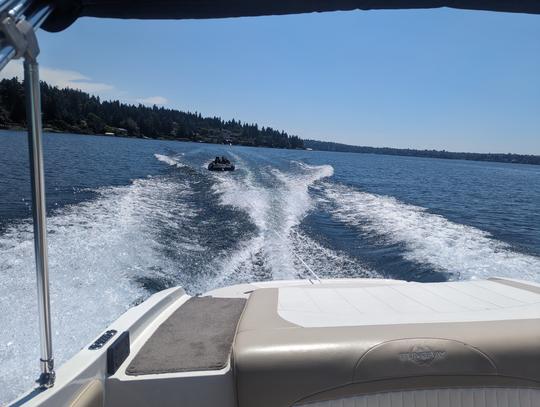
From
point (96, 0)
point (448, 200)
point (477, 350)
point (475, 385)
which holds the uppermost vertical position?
point (96, 0)

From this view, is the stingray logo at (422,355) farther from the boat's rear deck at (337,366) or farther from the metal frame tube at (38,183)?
the metal frame tube at (38,183)

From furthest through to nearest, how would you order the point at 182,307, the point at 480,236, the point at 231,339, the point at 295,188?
the point at 295,188, the point at 480,236, the point at 182,307, the point at 231,339

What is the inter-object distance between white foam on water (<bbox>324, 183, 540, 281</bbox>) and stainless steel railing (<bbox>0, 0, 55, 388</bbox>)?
5574mm

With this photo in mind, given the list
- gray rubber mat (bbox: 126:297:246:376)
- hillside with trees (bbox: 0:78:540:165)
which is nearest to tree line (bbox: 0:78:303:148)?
hillside with trees (bbox: 0:78:540:165)

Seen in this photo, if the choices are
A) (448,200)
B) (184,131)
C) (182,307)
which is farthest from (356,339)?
(184,131)

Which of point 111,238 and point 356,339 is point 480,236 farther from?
point 356,339

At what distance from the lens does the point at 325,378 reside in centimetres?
154

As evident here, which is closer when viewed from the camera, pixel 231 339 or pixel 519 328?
pixel 519 328

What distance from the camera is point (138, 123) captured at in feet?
211

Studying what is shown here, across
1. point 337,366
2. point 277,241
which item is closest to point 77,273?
point 277,241

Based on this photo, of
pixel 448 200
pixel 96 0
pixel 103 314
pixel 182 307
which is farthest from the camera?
pixel 448 200

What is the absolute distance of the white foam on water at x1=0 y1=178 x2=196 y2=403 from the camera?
10.1 ft

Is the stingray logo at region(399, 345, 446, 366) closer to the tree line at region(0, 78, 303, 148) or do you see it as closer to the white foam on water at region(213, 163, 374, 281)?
the white foam on water at region(213, 163, 374, 281)

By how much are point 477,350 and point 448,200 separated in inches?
582
